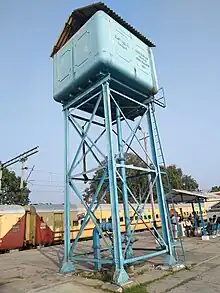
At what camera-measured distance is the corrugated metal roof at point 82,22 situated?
26.4 ft

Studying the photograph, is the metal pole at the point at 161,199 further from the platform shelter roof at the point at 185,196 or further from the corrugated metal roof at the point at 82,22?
the platform shelter roof at the point at 185,196

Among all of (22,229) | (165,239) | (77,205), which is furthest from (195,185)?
(165,239)

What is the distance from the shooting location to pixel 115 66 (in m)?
7.38

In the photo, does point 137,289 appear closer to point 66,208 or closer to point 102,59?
point 66,208

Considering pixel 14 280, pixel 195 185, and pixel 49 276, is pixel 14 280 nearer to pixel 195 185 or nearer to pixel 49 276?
pixel 49 276

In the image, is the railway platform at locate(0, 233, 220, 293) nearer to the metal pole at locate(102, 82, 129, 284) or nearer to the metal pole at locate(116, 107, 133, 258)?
the metal pole at locate(102, 82, 129, 284)

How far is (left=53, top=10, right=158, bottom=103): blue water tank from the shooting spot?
24.3 ft

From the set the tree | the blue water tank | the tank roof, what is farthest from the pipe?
the tree

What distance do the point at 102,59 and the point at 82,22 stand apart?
2.70 meters

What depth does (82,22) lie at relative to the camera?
880 centimetres

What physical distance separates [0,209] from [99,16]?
13077 millimetres

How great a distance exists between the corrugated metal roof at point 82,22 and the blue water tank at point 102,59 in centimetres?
36

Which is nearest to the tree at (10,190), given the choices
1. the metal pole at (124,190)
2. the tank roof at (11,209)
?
the tank roof at (11,209)

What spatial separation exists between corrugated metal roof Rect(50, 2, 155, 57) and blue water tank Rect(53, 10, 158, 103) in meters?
0.36
